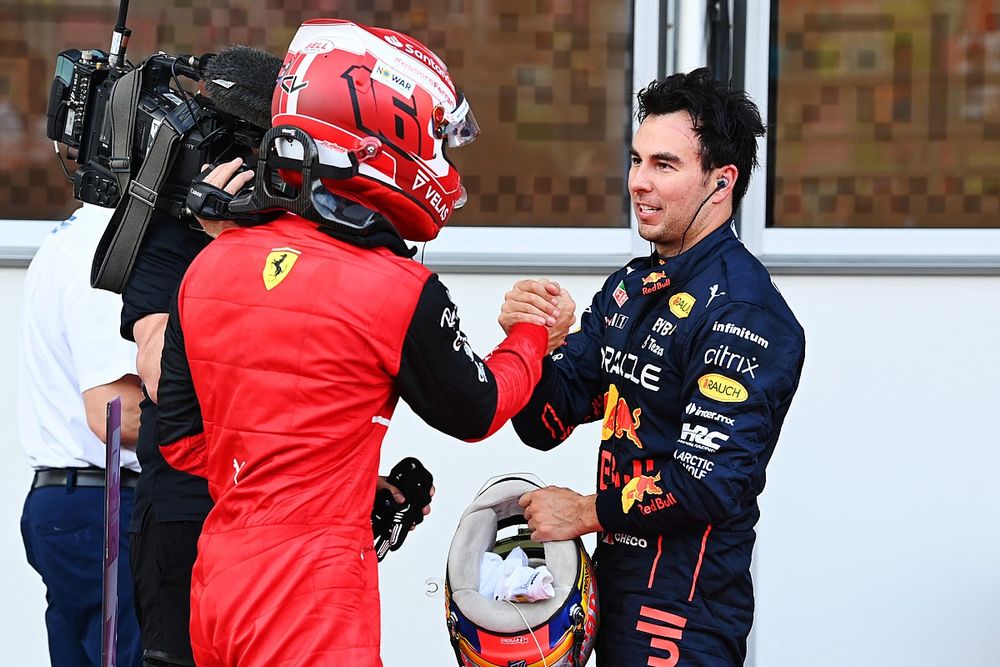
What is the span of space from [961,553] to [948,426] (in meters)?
0.46

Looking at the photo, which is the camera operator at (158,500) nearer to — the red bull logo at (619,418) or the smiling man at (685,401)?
the smiling man at (685,401)

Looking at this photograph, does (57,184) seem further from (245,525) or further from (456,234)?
(245,525)

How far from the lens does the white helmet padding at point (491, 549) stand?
2031mm

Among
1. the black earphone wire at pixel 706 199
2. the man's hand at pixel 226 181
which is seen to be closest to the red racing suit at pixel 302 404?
the man's hand at pixel 226 181

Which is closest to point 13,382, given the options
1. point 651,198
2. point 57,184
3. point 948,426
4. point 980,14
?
point 57,184

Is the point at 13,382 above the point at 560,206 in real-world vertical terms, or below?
below

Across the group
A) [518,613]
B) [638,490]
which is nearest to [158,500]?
[518,613]

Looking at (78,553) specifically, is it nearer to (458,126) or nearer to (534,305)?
(534,305)

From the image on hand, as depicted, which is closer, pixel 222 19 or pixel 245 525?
pixel 245 525

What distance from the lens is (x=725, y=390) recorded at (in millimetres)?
2010

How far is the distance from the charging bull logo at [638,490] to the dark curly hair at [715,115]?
25.0 inches

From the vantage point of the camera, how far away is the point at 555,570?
211 centimetres

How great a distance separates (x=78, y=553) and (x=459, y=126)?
5.00ft

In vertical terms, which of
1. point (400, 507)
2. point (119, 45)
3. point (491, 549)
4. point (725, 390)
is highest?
point (119, 45)
